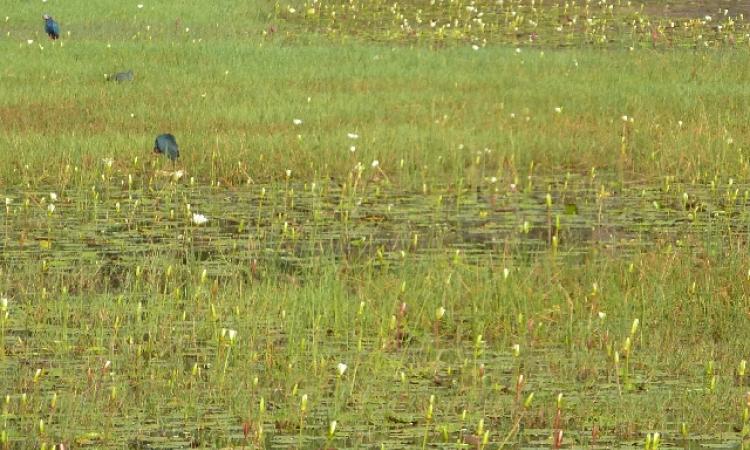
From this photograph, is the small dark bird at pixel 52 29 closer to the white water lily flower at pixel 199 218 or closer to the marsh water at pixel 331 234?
the marsh water at pixel 331 234

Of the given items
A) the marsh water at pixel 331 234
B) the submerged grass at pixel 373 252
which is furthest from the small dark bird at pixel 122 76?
the marsh water at pixel 331 234

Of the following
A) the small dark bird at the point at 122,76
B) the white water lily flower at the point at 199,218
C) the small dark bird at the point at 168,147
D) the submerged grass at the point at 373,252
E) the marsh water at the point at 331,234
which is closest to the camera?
the submerged grass at the point at 373,252

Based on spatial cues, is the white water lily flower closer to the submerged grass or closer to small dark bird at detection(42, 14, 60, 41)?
the submerged grass

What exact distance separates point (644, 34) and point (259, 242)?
1616 centimetres

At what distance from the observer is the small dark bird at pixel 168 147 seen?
45.8 ft

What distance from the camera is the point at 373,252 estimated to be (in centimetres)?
1048

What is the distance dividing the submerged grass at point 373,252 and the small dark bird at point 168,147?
0.71 ft

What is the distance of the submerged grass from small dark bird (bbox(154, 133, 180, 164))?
22 centimetres

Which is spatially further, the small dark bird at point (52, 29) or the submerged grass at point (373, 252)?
the small dark bird at point (52, 29)

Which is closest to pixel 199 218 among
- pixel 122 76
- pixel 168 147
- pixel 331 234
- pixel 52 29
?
pixel 331 234

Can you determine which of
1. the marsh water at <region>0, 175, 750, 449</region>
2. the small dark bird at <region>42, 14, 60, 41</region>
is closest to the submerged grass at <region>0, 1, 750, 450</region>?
the marsh water at <region>0, 175, 750, 449</region>

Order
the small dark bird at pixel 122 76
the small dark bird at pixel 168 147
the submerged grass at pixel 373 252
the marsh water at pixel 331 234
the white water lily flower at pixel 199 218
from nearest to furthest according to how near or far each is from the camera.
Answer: the submerged grass at pixel 373 252 → the marsh water at pixel 331 234 → the white water lily flower at pixel 199 218 → the small dark bird at pixel 168 147 → the small dark bird at pixel 122 76

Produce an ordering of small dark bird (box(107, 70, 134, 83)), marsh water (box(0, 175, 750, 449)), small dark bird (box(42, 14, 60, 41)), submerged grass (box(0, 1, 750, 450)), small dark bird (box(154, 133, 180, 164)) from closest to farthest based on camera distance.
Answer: submerged grass (box(0, 1, 750, 450)) < marsh water (box(0, 175, 750, 449)) < small dark bird (box(154, 133, 180, 164)) < small dark bird (box(107, 70, 134, 83)) < small dark bird (box(42, 14, 60, 41))

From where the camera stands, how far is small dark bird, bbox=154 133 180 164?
1395 cm
